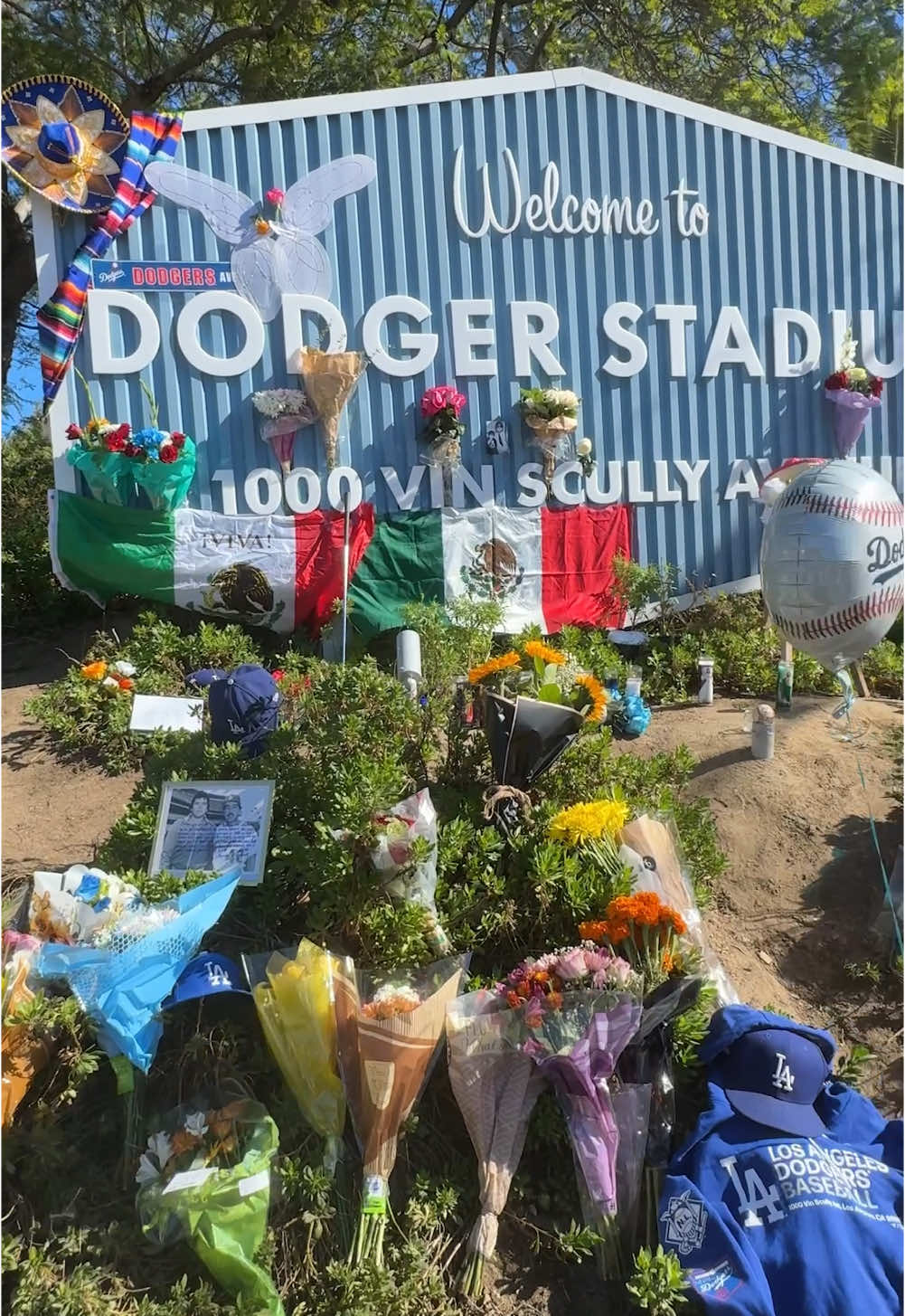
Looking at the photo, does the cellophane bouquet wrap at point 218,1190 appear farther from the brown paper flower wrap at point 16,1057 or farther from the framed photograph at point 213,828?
the framed photograph at point 213,828

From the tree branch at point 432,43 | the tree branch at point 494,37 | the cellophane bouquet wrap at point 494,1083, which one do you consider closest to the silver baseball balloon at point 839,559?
the cellophane bouquet wrap at point 494,1083

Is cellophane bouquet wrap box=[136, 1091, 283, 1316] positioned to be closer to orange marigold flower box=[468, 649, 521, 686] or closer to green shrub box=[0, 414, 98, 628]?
orange marigold flower box=[468, 649, 521, 686]

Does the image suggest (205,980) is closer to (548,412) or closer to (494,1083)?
(494,1083)

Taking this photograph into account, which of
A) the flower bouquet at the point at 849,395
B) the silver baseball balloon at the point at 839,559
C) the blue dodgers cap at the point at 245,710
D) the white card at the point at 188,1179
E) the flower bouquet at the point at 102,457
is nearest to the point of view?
the white card at the point at 188,1179

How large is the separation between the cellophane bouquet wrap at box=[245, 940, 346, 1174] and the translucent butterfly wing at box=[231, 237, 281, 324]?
219 inches

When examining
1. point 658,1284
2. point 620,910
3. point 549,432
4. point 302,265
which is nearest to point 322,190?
point 302,265

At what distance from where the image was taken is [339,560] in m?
7.08

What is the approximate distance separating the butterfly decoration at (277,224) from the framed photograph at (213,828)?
456 centimetres

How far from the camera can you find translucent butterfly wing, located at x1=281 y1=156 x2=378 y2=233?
269 inches

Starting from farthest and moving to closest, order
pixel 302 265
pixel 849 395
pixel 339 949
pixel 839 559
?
1. pixel 849 395
2. pixel 302 265
3. pixel 839 559
4. pixel 339 949

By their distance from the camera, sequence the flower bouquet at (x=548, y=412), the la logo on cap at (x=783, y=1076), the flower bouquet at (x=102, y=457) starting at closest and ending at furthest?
the la logo on cap at (x=783, y=1076), the flower bouquet at (x=102, y=457), the flower bouquet at (x=548, y=412)

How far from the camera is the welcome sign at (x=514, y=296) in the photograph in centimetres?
677

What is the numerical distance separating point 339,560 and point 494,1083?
4.92 meters

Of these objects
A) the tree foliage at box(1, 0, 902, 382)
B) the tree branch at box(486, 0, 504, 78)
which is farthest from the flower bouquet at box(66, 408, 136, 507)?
the tree branch at box(486, 0, 504, 78)
